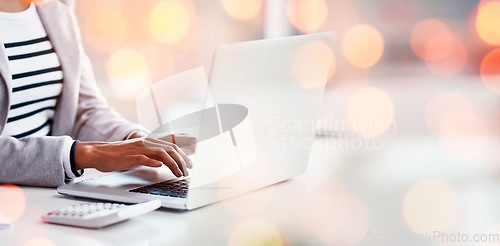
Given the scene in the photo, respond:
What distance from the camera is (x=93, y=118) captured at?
147 centimetres

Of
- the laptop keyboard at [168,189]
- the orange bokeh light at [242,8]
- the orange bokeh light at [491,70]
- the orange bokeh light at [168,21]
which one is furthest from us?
the orange bokeh light at [168,21]

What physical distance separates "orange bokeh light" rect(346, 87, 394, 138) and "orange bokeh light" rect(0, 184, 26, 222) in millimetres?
1233

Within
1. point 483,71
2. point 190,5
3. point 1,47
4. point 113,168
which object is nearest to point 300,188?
point 113,168

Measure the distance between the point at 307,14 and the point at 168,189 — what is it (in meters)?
1.40

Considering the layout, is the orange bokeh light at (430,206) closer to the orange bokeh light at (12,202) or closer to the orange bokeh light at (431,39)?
the orange bokeh light at (12,202)

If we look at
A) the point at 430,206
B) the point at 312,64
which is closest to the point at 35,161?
the point at 312,64

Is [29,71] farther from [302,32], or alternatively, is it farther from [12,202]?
[302,32]

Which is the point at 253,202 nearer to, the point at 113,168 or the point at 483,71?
the point at 113,168

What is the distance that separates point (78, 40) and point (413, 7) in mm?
1145

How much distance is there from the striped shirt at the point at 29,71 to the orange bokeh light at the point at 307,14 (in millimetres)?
1062

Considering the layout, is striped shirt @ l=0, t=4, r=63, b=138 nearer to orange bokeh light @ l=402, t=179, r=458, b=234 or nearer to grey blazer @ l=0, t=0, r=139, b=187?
grey blazer @ l=0, t=0, r=139, b=187

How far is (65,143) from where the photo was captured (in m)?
1.00

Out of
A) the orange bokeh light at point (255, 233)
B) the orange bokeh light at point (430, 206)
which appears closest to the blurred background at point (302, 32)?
the orange bokeh light at point (430, 206)

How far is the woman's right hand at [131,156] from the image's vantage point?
956 mm
